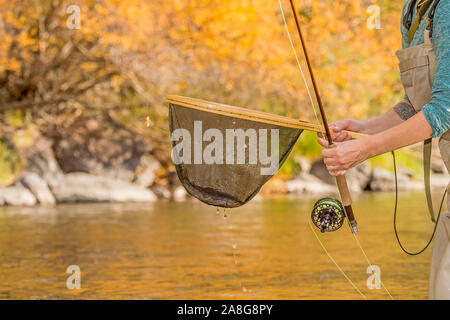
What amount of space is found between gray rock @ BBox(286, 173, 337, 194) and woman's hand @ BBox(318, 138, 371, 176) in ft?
59.2

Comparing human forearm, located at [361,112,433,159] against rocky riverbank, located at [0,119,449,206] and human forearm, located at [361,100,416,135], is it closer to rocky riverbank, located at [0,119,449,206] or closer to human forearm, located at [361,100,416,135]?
human forearm, located at [361,100,416,135]

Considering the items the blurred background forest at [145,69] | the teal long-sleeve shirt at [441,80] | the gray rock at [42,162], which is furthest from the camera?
the gray rock at [42,162]

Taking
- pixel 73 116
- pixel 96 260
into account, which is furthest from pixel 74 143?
pixel 96 260

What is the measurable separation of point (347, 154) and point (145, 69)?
13.4m

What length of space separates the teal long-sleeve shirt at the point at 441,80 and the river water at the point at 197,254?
4.71 m

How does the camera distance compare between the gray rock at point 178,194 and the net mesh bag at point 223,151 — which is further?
the gray rock at point 178,194

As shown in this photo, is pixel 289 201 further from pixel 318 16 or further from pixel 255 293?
pixel 255 293

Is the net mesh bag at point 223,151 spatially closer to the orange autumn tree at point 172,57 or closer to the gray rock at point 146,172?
the orange autumn tree at point 172,57

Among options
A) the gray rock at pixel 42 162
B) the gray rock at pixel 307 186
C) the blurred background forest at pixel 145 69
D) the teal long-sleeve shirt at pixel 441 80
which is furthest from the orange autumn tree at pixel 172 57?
the teal long-sleeve shirt at pixel 441 80

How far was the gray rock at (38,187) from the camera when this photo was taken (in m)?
17.1

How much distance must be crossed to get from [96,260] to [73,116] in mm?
10133

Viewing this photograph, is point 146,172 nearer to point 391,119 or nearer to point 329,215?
point 329,215

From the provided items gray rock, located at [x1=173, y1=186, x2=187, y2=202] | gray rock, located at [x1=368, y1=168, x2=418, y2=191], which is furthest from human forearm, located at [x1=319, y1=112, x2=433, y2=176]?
gray rock, located at [x1=368, y1=168, x2=418, y2=191]

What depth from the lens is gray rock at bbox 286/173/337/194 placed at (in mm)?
21062
